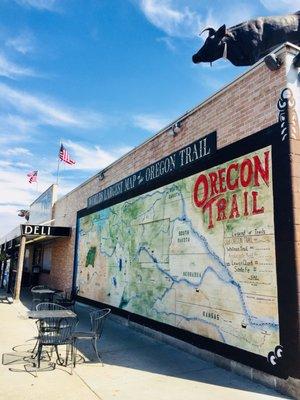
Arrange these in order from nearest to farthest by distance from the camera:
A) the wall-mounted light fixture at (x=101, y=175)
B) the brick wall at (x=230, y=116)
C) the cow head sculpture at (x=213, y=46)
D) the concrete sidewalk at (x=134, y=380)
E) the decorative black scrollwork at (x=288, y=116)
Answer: the concrete sidewalk at (x=134, y=380), the decorative black scrollwork at (x=288, y=116), the brick wall at (x=230, y=116), the cow head sculpture at (x=213, y=46), the wall-mounted light fixture at (x=101, y=175)

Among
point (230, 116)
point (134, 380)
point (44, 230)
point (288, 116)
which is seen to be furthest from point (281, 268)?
point (44, 230)

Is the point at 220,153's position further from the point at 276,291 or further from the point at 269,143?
the point at 276,291

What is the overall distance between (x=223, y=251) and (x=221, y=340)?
1.65 m

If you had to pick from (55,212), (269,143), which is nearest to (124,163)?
(269,143)

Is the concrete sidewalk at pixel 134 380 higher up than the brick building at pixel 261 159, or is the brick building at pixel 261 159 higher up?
the brick building at pixel 261 159

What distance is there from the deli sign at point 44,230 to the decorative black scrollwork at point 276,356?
42.6 ft

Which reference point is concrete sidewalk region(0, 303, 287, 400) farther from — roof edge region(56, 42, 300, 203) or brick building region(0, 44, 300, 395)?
roof edge region(56, 42, 300, 203)

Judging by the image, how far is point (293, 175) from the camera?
5.82 m

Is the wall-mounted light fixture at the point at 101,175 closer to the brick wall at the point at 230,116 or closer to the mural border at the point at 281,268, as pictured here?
the brick wall at the point at 230,116

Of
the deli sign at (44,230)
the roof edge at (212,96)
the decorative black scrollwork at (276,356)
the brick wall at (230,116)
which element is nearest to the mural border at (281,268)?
the decorative black scrollwork at (276,356)

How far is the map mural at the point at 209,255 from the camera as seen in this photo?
6184 mm

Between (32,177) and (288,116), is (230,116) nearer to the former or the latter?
(288,116)

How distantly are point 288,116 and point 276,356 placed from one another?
3805mm

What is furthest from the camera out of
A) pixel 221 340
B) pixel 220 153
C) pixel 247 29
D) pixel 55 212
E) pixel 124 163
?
pixel 55 212
